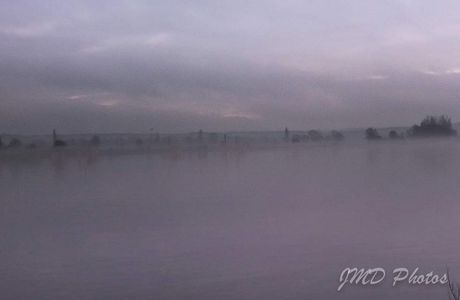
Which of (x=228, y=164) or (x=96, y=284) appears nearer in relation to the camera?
(x=96, y=284)

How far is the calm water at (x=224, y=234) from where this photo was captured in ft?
32.4

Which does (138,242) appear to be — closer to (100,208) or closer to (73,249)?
(73,249)

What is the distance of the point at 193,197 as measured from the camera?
20562mm

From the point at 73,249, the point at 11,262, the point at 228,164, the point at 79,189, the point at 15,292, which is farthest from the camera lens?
the point at 228,164

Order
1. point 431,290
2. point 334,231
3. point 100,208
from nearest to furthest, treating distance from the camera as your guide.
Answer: point 431,290
point 334,231
point 100,208

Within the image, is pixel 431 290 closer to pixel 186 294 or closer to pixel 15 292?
pixel 186 294

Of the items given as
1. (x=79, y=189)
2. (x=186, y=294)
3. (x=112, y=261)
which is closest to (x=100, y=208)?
(x=79, y=189)

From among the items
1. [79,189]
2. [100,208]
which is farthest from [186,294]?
[79,189]

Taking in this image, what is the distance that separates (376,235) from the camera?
42.9 ft

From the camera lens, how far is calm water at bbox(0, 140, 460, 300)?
989cm

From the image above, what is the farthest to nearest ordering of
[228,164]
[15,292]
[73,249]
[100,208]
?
[228,164]
[100,208]
[73,249]
[15,292]

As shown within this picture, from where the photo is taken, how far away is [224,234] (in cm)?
1380

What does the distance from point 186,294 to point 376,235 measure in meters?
4.90

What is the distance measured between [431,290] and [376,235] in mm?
4141
